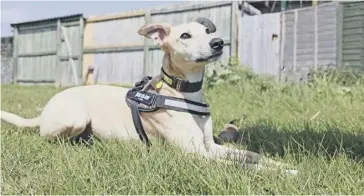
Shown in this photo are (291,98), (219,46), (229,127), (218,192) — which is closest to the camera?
(218,192)

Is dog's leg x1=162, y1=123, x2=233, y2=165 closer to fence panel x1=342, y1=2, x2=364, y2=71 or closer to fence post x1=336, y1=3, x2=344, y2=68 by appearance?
fence panel x1=342, y1=2, x2=364, y2=71

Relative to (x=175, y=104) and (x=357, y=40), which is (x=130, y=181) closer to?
(x=175, y=104)

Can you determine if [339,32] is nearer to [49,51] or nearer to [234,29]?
[234,29]

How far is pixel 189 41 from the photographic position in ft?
8.39

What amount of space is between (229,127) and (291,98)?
6.63 feet

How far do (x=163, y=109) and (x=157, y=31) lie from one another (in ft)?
1.98

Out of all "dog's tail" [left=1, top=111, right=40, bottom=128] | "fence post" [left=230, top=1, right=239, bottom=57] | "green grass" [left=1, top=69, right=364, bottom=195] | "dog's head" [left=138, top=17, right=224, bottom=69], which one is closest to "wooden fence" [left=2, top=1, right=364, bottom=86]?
"fence post" [left=230, top=1, right=239, bottom=57]

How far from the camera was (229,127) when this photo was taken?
315 cm

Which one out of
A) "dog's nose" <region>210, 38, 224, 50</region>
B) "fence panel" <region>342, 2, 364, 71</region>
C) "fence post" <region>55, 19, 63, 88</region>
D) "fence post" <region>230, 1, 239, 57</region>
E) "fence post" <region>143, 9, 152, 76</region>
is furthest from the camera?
"fence post" <region>55, 19, 63, 88</region>

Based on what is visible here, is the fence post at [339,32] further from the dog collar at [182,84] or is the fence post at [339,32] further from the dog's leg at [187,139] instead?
the dog's leg at [187,139]

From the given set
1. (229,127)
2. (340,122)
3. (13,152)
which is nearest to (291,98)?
(340,122)

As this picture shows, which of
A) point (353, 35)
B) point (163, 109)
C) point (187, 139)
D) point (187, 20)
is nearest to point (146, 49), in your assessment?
point (187, 20)

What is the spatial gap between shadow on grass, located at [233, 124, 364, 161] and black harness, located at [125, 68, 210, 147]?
44 cm

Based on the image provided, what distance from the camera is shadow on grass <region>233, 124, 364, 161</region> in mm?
2170
